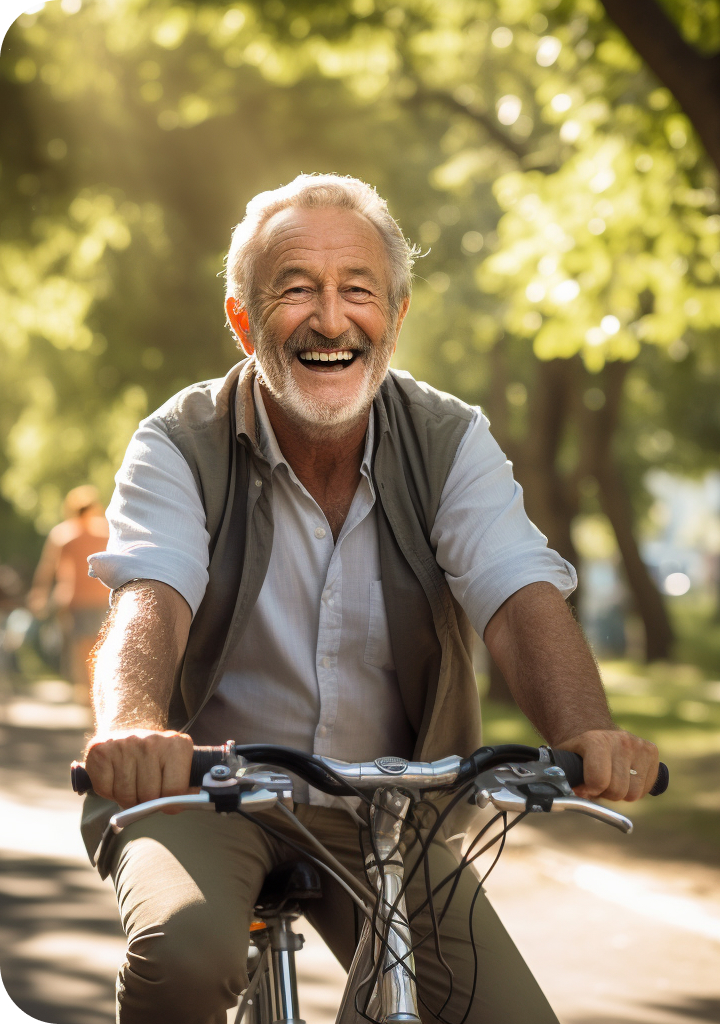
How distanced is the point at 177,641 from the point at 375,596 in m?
0.42

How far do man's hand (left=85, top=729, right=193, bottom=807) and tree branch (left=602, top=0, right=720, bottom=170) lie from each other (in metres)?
5.28

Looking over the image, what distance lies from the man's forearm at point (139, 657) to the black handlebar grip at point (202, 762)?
0.89ft

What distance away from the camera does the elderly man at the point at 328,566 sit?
7.98ft

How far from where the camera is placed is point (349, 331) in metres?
2.66

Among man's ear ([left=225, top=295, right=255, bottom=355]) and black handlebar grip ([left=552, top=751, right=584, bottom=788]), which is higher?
man's ear ([left=225, top=295, right=255, bottom=355])

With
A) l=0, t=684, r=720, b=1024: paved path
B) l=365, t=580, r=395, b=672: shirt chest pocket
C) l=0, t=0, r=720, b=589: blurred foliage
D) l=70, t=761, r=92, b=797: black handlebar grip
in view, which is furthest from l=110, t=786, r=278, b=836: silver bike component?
l=0, t=0, r=720, b=589: blurred foliage

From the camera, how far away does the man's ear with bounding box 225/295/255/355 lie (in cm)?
287

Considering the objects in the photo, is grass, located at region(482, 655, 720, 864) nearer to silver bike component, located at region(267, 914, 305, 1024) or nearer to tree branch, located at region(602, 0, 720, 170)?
tree branch, located at region(602, 0, 720, 170)

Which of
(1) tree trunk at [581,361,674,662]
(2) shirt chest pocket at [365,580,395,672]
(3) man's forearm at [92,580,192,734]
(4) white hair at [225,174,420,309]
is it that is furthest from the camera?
→ (1) tree trunk at [581,361,674,662]

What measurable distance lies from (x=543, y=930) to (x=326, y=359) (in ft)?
12.0

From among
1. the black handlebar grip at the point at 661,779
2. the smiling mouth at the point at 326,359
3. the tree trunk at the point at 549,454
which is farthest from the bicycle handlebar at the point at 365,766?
the tree trunk at the point at 549,454

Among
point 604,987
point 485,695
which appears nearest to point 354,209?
point 604,987

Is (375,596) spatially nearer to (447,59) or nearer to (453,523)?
(453,523)

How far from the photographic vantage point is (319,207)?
2.71 metres
